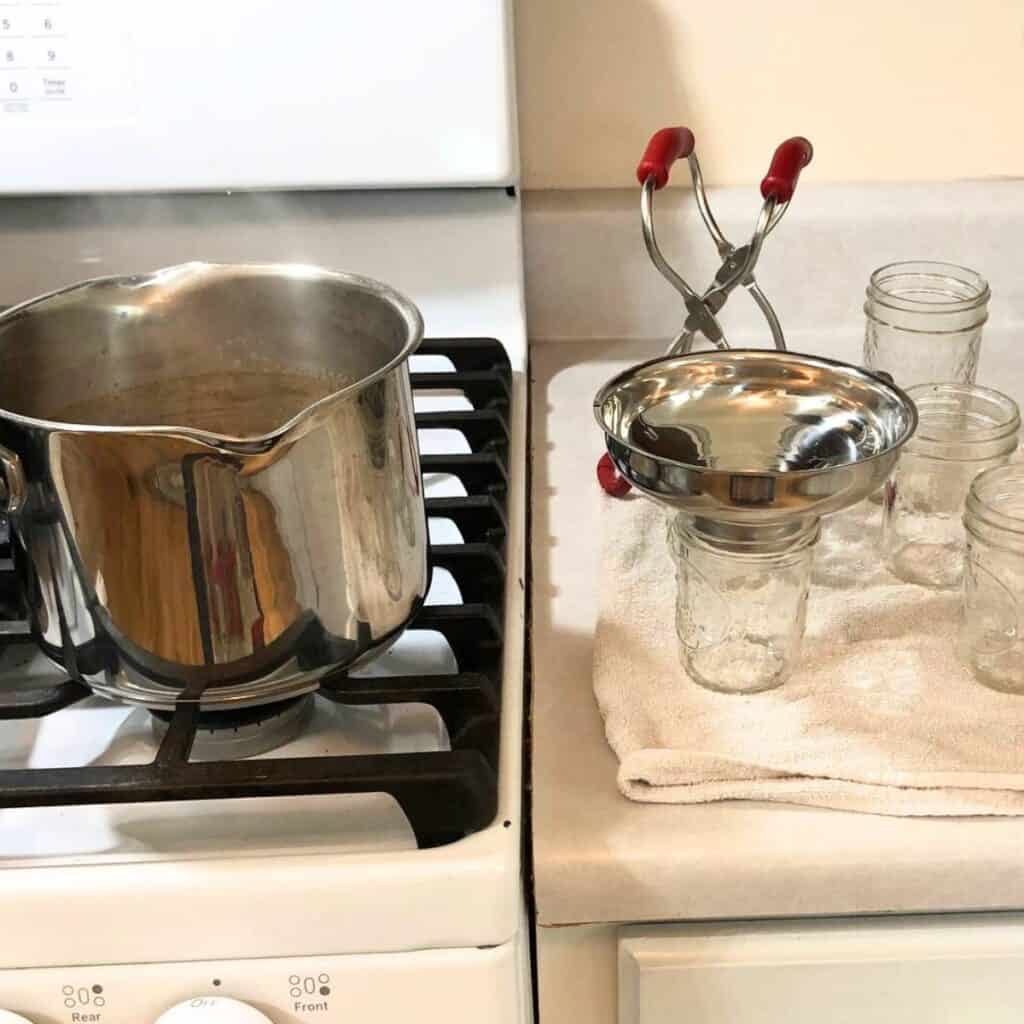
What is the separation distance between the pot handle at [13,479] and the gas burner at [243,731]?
11 centimetres

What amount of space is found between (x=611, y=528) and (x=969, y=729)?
242 mm

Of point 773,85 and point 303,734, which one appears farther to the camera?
point 773,85

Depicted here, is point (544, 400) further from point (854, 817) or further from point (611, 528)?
point (854, 817)

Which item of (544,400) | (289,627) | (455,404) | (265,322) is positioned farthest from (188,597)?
(544,400)

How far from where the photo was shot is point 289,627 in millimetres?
467

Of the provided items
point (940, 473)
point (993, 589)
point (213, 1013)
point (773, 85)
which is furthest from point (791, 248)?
point (213, 1013)

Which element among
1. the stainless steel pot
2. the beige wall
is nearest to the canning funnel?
the stainless steel pot

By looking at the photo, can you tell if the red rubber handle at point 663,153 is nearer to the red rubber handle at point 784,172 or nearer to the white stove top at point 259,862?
the red rubber handle at point 784,172

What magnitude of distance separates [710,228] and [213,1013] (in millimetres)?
588

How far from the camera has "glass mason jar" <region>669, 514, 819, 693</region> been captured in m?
0.57

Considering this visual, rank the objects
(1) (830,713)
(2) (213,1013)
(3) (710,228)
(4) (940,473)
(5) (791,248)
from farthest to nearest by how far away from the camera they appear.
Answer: (5) (791,248) < (3) (710,228) < (4) (940,473) < (1) (830,713) < (2) (213,1013)

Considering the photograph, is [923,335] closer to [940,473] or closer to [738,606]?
[940,473]

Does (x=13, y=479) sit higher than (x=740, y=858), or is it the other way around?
(x=13, y=479)

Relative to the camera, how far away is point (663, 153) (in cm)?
79
